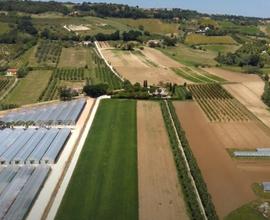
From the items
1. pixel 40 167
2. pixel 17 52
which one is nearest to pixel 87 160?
pixel 40 167

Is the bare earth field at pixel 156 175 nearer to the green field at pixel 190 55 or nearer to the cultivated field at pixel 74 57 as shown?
the cultivated field at pixel 74 57

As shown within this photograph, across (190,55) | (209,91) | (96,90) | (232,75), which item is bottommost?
(190,55)

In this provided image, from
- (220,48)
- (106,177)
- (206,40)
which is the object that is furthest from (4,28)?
(106,177)

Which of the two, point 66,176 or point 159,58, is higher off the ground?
point 66,176

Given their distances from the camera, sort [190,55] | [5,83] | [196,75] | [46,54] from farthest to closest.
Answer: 1. [190,55]
2. [46,54]
3. [196,75]
4. [5,83]

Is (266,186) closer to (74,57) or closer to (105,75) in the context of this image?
(105,75)

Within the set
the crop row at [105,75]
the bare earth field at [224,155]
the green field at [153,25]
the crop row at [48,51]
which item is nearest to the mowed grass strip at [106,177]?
the bare earth field at [224,155]

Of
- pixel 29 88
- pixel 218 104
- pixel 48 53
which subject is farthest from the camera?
pixel 48 53

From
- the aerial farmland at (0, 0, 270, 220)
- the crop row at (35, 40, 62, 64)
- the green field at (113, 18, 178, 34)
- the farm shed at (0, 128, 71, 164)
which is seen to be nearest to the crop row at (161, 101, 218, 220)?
the aerial farmland at (0, 0, 270, 220)
